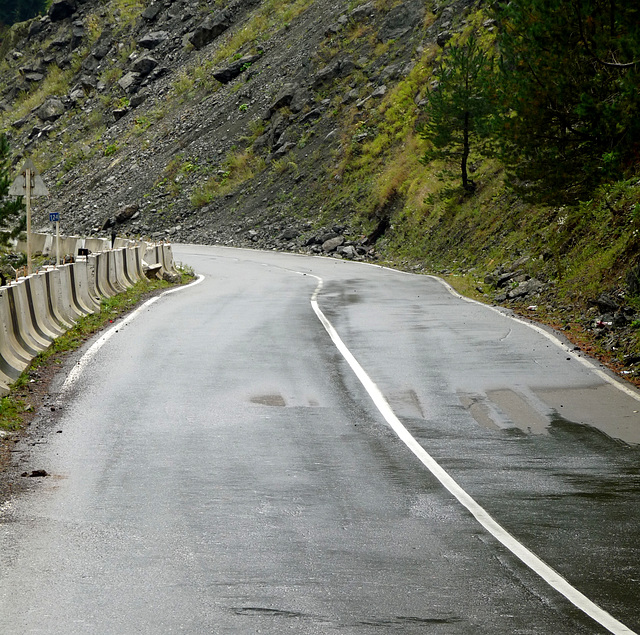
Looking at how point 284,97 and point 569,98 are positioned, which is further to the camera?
point 284,97

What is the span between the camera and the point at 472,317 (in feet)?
63.1

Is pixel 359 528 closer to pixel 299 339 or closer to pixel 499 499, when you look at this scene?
pixel 499 499

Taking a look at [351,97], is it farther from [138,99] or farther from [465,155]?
[138,99]

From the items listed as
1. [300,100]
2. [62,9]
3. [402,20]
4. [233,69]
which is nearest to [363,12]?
[402,20]

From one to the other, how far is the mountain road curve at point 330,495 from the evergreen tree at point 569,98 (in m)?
6.72

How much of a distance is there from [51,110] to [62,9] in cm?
1591

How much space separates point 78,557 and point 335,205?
4383 centimetres

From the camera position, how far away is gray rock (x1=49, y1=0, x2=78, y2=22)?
9238cm

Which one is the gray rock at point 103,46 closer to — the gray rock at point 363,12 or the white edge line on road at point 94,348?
the gray rock at point 363,12

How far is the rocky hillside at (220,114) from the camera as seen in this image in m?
53.6

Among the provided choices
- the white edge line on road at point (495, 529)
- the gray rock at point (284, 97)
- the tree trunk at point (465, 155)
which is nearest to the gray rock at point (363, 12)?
the gray rock at point (284, 97)

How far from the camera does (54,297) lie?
1686cm

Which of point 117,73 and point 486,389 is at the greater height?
point 117,73

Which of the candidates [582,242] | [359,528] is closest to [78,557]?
[359,528]
